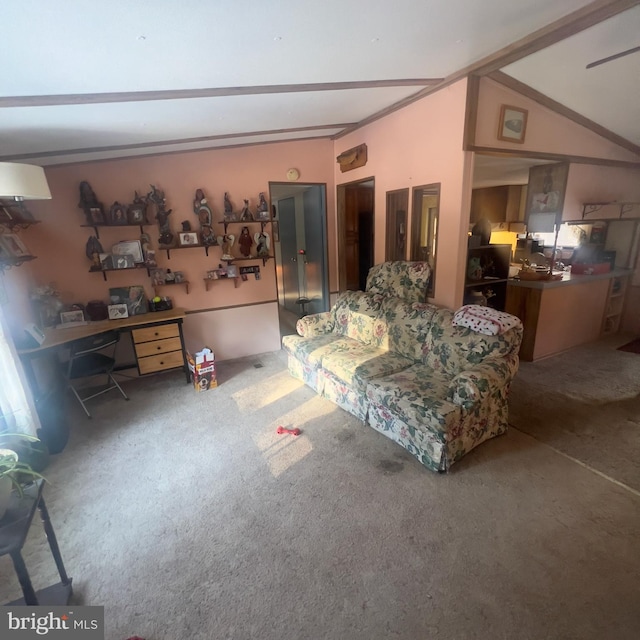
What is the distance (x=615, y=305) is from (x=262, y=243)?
4606mm

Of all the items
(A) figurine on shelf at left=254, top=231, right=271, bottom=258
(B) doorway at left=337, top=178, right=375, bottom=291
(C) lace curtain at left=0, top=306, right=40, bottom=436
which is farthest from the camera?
(B) doorway at left=337, top=178, right=375, bottom=291

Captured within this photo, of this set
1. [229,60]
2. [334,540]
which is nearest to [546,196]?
[229,60]

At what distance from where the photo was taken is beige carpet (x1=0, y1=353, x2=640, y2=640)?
55.0 inches

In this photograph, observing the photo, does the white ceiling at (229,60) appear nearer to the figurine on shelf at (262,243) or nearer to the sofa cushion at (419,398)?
the figurine on shelf at (262,243)

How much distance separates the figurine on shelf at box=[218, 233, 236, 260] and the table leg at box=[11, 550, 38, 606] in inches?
119

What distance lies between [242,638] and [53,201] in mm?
3588

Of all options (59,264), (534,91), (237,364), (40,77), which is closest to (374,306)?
(237,364)

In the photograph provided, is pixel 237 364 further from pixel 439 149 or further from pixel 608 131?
pixel 608 131

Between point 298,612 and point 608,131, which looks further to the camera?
point 608,131

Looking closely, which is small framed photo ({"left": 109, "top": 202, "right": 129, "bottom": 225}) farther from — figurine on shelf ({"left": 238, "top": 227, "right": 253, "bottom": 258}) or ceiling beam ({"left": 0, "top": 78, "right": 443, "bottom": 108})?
ceiling beam ({"left": 0, "top": 78, "right": 443, "bottom": 108})

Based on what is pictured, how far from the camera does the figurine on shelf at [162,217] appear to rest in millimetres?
3389

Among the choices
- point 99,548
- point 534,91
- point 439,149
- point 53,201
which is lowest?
point 99,548

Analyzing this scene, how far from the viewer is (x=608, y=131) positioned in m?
3.61

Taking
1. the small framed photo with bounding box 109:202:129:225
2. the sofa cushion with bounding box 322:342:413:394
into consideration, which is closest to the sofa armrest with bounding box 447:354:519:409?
the sofa cushion with bounding box 322:342:413:394
